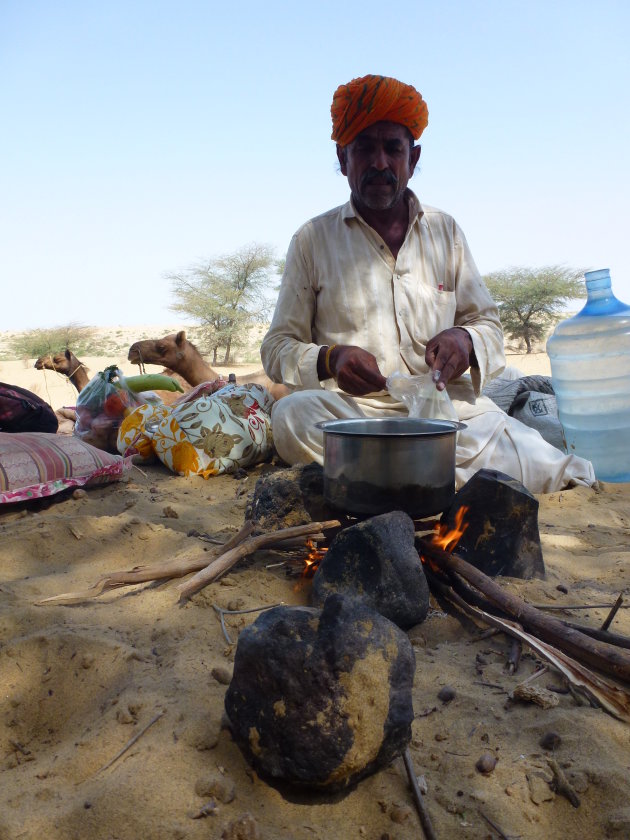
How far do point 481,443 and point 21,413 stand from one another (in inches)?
112

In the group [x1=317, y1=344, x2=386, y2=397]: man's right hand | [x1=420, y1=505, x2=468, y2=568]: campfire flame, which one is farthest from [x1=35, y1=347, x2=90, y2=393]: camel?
[x1=420, y1=505, x2=468, y2=568]: campfire flame

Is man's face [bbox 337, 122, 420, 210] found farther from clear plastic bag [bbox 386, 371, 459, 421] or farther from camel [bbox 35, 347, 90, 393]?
camel [bbox 35, 347, 90, 393]

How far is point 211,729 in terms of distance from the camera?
4.41 feet

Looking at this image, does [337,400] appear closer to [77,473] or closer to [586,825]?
[77,473]

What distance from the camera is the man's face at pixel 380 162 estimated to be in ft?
11.3

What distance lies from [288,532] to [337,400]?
158cm

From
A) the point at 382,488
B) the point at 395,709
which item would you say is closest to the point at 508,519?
the point at 382,488

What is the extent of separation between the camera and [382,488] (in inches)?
81.3

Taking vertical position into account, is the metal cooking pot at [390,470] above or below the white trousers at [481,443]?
above

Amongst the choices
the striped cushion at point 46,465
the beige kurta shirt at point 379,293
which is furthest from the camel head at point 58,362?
the beige kurta shirt at point 379,293

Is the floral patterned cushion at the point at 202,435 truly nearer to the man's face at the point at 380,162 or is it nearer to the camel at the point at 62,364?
the man's face at the point at 380,162

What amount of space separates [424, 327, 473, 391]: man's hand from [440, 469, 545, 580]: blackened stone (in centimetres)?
81

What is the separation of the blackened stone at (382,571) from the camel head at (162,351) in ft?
15.6

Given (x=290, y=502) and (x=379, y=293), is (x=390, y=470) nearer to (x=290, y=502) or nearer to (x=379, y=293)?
(x=290, y=502)
